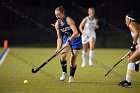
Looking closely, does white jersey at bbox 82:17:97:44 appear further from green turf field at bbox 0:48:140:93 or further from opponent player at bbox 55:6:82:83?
opponent player at bbox 55:6:82:83

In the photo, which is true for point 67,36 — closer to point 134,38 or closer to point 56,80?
point 56,80

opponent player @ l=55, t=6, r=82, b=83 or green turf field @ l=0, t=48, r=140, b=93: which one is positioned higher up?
opponent player @ l=55, t=6, r=82, b=83

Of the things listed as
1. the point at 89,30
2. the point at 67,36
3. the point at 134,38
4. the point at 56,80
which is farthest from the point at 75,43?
the point at 89,30

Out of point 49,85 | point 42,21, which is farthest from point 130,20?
point 42,21

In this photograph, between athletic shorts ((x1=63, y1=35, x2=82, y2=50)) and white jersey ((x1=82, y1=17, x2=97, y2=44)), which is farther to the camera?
white jersey ((x1=82, y1=17, x2=97, y2=44))

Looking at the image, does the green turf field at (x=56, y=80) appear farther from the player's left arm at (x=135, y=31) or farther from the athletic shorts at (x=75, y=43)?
the player's left arm at (x=135, y=31)

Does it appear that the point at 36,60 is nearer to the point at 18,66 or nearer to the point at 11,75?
the point at 18,66

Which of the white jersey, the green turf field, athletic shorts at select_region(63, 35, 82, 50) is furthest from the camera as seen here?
the white jersey

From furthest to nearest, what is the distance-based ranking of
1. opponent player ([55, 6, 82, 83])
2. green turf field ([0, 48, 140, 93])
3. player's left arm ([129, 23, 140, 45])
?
opponent player ([55, 6, 82, 83])
player's left arm ([129, 23, 140, 45])
green turf field ([0, 48, 140, 93])

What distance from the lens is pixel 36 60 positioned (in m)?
18.8

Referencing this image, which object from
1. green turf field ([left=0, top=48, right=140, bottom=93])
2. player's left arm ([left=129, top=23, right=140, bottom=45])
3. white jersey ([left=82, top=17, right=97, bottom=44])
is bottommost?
green turf field ([left=0, top=48, right=140, bottom=93])

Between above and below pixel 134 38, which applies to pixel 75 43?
below

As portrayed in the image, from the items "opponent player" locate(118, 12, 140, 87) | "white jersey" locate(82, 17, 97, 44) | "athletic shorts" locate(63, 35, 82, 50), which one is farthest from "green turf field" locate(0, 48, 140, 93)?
"white jersey" locate(82, 17, 97, 44)

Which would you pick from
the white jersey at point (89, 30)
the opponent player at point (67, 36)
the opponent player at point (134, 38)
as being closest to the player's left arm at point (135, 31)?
the opponent player at point (134, 38)
